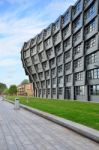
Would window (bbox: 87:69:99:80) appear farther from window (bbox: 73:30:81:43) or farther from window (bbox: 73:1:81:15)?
window (bbox: 73:1:81:15)

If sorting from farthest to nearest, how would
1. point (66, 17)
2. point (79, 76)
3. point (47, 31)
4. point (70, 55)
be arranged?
point (47, 31), point (66, 17), point (70, 55), point (79, 76)

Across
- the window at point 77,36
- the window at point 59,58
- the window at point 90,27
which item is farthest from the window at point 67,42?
the window at point 90,27

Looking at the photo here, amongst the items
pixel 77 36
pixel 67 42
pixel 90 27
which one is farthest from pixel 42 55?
pixel 90 27

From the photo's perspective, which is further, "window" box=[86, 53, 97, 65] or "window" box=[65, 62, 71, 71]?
"window" box=[65, 62, 71, 71]

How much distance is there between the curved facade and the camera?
187 ft

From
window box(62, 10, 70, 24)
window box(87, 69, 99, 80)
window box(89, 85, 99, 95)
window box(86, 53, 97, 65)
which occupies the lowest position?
window box(89, 85, 99, 95)

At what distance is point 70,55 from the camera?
69.8 m

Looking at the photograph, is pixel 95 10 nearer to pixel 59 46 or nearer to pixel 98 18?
pixel 98 18

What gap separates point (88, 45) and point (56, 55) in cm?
2299

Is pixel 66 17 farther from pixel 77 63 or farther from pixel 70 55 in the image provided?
pixel 77 63

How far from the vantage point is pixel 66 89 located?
7469cm

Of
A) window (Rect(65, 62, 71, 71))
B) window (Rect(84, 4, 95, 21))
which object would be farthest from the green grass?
window (Rect(65, 62, 71, 71))

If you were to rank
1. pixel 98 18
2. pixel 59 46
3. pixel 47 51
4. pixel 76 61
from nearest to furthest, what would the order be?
pixel 98 18 → pixel 76 61 → pixel 59 46 → pixel 47 51

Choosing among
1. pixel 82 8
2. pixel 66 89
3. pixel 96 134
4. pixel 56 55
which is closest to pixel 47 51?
pixel 56 55
